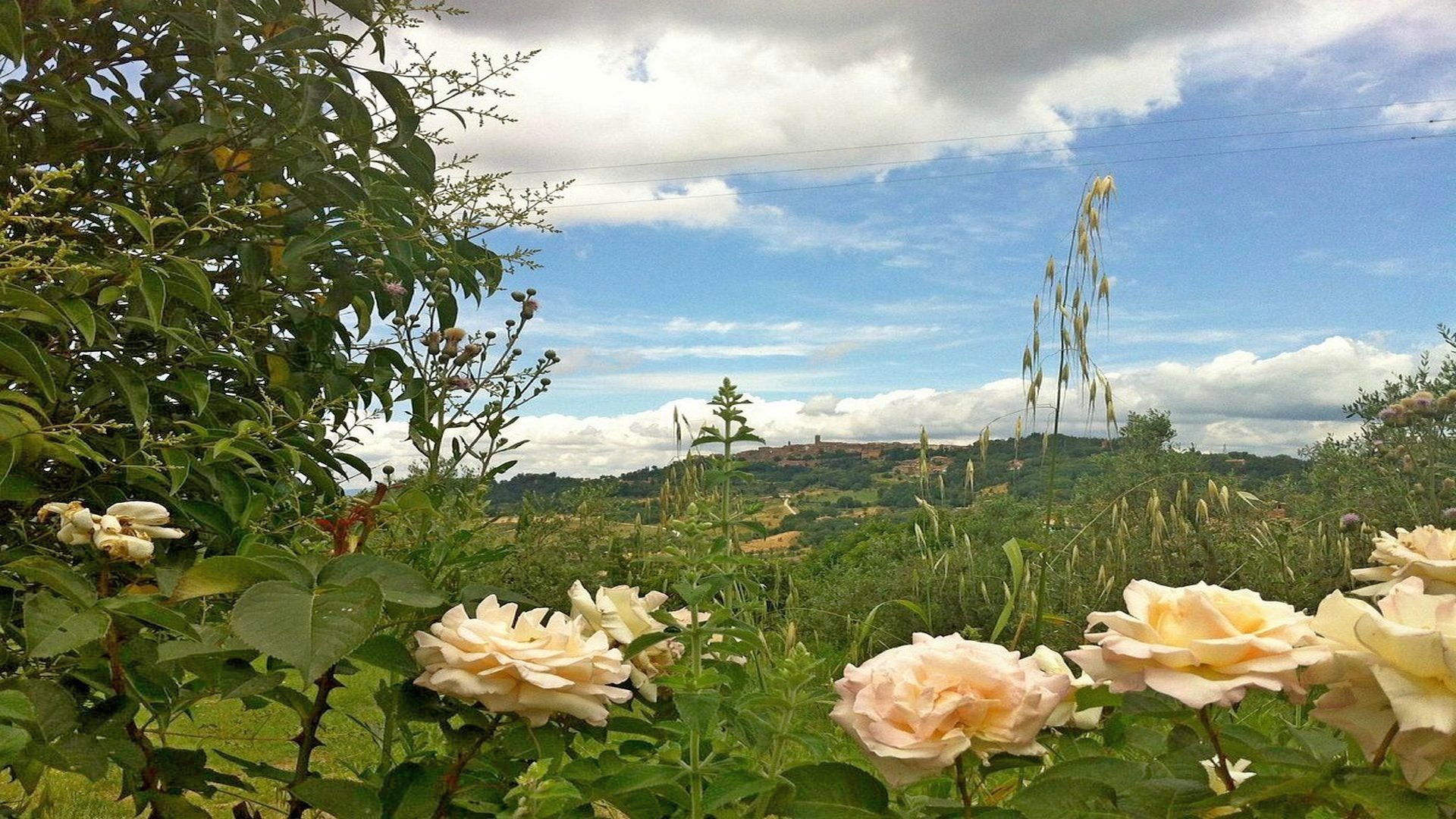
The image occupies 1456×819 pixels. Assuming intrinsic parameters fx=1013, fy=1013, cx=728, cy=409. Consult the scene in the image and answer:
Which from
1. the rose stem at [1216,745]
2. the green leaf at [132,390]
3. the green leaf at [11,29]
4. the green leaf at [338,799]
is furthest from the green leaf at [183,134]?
the rose stem at [1216,745]

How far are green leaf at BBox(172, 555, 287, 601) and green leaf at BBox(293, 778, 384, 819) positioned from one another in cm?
25

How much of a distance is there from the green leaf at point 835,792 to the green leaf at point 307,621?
44 centimetres

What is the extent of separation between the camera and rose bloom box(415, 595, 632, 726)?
105 cm

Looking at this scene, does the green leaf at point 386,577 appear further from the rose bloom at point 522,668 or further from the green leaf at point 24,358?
the green leaf at point 24,358

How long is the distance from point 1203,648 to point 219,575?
3.16 ft

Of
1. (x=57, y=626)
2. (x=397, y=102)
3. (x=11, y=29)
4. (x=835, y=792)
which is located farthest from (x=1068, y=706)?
(x=11, y=29)

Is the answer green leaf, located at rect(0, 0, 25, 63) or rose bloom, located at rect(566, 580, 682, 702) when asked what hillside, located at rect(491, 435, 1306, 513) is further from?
green leaf, located at rect(0, 0, 25, 63)

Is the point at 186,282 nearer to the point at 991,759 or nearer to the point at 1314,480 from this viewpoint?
the point at 991,759

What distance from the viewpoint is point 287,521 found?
172cm

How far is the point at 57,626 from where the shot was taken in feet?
3.38

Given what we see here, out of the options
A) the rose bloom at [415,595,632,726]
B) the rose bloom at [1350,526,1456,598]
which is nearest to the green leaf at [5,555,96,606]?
the rose bloom at [415,595,632,726]

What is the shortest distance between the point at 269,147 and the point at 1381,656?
1754mm

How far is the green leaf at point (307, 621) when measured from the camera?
0.90 m

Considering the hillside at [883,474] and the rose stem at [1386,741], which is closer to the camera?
the rose stem at [1386,741]
